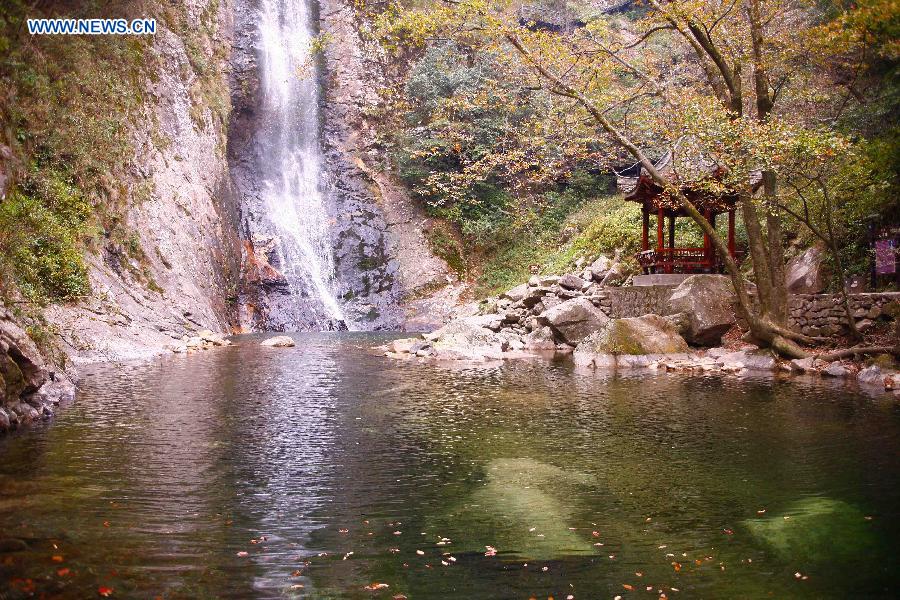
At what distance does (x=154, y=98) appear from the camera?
87.4ft

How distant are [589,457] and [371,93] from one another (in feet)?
112

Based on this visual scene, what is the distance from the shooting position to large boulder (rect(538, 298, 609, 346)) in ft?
68.1

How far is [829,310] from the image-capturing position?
1642cm

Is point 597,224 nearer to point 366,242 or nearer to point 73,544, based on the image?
point 366,242

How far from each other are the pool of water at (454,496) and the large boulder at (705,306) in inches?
263

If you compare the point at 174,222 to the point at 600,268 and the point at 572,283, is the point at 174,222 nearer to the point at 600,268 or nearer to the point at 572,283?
the point at 572,283

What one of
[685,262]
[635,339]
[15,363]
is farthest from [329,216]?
[15,363]

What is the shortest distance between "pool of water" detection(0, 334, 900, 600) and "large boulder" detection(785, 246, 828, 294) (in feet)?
22.1

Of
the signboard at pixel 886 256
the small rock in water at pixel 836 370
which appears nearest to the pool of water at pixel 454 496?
the small rock in water at pixel 836 370

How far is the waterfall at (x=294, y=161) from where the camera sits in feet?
109

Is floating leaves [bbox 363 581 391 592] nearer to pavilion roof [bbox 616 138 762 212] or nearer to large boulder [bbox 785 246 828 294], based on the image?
pavilion roof [bbox 616 138 762 212]

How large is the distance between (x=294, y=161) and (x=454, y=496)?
3160 centimetres

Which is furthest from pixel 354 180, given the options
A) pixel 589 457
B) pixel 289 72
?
pixel 589 457

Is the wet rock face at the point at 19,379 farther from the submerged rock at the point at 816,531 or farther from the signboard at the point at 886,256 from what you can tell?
the signboard at the point at 886,256
